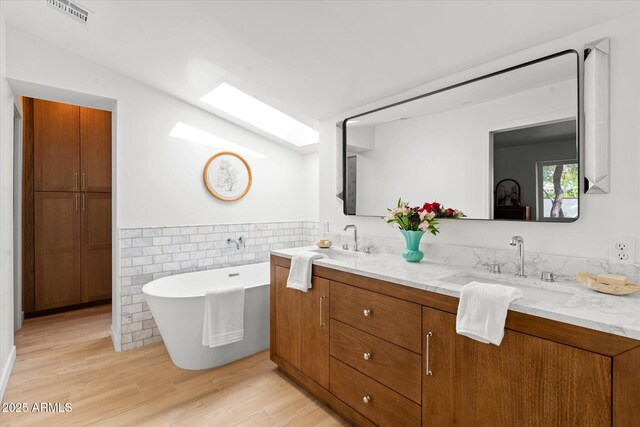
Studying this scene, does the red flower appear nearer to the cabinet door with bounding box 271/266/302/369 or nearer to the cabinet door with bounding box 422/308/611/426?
the cabinet door with bounding box 422/308/611/426

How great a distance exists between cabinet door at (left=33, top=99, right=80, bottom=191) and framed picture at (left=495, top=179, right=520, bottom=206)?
4.44m

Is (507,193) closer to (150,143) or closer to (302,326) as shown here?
(302,326)

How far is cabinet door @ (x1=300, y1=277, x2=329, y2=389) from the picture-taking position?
206cm

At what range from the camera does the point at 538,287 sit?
5.06 feet

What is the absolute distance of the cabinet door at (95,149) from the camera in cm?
392

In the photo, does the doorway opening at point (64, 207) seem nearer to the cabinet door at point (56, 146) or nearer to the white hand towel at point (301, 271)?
the cabinet door at point (56, 146)

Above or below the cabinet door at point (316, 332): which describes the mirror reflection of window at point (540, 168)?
above

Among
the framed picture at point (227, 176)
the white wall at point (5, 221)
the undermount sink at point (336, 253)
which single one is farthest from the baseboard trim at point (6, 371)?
the undermount sink at point (336, 253)

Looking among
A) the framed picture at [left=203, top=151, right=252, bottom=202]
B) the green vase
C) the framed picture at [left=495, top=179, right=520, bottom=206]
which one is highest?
the framed picture at [left=203, top=151, right=252, bottom=202]

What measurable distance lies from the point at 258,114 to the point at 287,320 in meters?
2.27

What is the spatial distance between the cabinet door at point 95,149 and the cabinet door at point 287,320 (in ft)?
9.79

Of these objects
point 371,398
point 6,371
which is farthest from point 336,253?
point 6,371

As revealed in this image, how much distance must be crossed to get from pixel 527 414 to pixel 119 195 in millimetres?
3248

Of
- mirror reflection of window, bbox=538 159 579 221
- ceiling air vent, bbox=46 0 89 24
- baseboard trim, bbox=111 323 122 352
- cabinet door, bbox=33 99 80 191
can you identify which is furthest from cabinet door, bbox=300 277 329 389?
cabinet door, bbox=33 99 80 191
